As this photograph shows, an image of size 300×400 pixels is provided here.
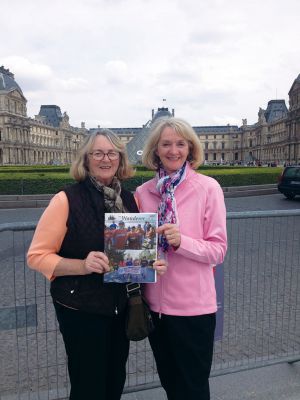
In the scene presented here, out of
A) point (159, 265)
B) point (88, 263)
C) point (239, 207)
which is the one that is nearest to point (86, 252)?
point (88, 263)

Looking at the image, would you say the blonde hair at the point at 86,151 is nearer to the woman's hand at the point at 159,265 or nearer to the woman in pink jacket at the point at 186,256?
the woman in pink jacket at the point at 186,256

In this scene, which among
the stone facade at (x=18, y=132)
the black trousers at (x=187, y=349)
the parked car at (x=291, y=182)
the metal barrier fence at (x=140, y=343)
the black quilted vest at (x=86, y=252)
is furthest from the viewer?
the stone facade at (x=18, y=132)

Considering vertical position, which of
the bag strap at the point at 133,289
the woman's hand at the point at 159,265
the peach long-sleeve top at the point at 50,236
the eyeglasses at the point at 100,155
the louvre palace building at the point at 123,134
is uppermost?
the louvre palace building at the point at 123,134

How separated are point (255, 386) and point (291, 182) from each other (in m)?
12.3

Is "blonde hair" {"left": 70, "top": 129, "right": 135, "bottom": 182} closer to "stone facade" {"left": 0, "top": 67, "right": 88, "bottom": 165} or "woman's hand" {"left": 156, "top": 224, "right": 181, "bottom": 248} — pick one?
"woman's hand" {"left": 156, "top": 224, "right": 181, "bottom": 248}

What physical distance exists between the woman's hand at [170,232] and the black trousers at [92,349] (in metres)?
0.51

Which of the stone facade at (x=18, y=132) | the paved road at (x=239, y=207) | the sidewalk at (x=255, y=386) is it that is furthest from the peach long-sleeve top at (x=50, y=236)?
the stone facade at (x=18, y=132)

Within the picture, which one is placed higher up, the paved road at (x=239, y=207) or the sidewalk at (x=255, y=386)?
the paved road at (x=239, y=207)

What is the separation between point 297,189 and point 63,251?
43.7 ft

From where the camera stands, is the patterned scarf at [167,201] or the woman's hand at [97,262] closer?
the woman's hand at [97,262]

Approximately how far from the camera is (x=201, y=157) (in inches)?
79.4

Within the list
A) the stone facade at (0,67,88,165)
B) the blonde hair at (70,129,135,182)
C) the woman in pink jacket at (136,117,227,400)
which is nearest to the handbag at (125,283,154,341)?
the woman in pink jacket at (136,117,227,400)

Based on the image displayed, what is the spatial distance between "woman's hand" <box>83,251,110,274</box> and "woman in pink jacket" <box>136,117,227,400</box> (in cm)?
29

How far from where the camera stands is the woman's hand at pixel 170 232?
168 cm
